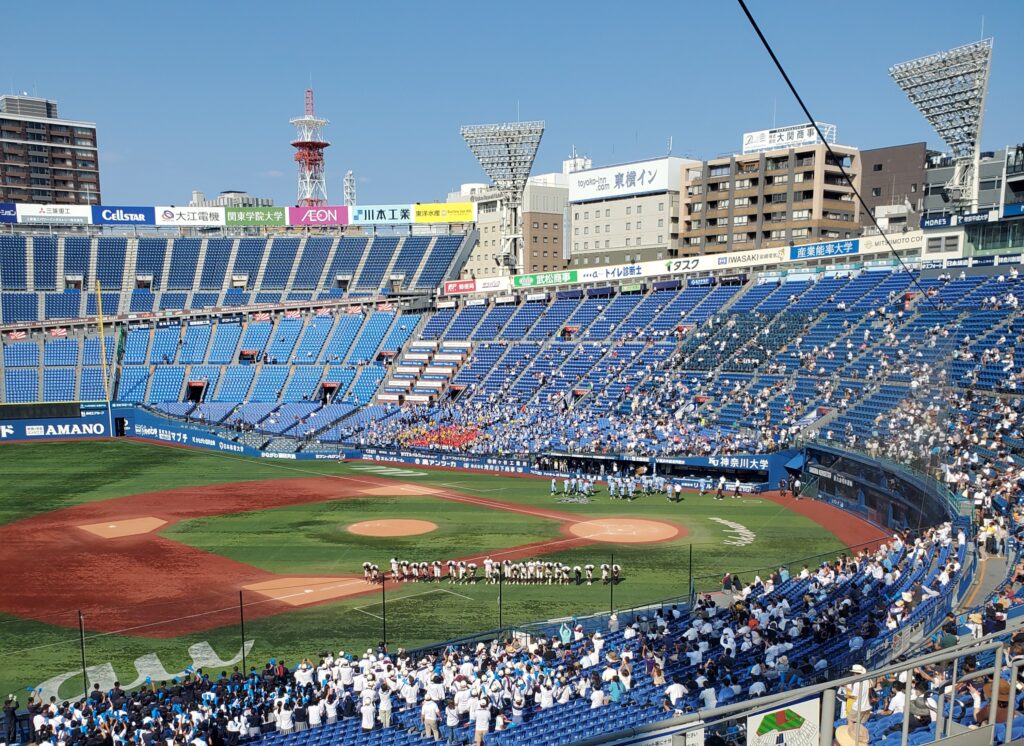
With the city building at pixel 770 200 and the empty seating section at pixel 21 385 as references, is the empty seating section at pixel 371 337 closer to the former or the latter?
the empty seating section at pixel 21 385

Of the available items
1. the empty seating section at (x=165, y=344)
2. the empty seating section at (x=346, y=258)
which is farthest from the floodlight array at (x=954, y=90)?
the empty seating section at (x=165, y=344)

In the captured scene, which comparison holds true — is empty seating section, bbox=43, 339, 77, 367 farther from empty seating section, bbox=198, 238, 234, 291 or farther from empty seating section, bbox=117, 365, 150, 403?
empty seating section, bbox=198, 238, 234, 291

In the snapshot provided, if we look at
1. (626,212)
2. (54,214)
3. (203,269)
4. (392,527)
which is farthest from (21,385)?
(626,212)

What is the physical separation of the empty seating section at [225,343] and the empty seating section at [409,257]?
16674 mm

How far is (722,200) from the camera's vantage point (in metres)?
90.8

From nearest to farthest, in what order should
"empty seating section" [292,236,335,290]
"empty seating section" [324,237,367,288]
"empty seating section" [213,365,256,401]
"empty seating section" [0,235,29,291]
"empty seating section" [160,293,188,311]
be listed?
1. "empty seating section" [213,365,256,401]
2. "empty seating section" [0,235,29,291]
3. "empty seating section" [160,293,188,311]
4. "empty seating section" [292,236,335,290]
5. "empty seating section" [324,237,367,288]

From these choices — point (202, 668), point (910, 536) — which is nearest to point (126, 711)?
point (202, 668)

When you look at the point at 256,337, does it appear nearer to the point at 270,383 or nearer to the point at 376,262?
the point at 270,383

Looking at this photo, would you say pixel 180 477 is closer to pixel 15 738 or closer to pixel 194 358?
pixel 194 358

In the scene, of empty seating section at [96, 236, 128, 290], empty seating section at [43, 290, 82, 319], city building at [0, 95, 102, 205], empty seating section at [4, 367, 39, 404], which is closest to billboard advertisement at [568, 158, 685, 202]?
A: empty seating section at [96, 236, 128, 290]

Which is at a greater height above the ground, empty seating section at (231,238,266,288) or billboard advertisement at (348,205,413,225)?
billboard advertisement at (348,205,413,225)

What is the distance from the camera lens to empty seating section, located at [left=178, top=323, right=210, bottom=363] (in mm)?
72188

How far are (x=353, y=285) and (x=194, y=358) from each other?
56.8ft

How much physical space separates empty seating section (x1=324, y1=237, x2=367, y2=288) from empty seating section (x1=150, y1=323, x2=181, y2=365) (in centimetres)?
1511
